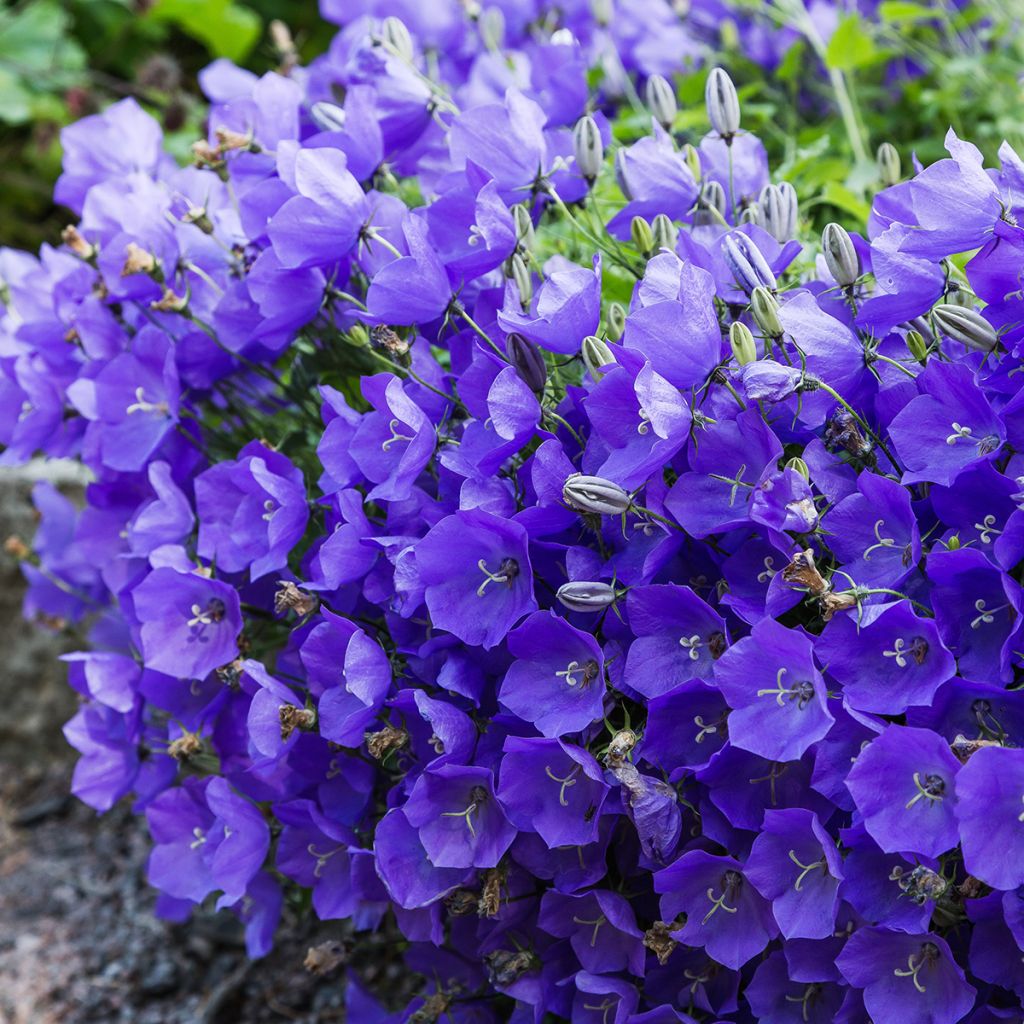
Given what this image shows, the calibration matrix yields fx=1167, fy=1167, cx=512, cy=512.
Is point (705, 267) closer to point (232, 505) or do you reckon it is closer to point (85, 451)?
point (232, 505)

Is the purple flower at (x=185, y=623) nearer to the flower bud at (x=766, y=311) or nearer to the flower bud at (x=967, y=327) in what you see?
the flower bud at (x=766, y=311)

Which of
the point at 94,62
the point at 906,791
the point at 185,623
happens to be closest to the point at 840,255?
the point at 906,791

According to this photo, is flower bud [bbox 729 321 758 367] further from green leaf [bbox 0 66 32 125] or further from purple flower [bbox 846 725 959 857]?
green leaf [bbox 0 66 32 125]

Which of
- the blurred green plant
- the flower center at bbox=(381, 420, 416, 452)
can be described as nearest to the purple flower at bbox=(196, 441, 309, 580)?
the flower center at bbox=(381, 420, 416, 452)

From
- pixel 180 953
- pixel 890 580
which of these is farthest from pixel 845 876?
pixel 180 953

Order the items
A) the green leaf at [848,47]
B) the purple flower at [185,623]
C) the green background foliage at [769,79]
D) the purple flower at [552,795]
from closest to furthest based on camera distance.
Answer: the purple flower at [552,795]
the purple flower at [185,623]
the green leaf at [848,47]
the green background foliage at [769,79]

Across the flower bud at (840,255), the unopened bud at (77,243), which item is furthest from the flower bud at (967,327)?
the unopened bud at (77,243)
